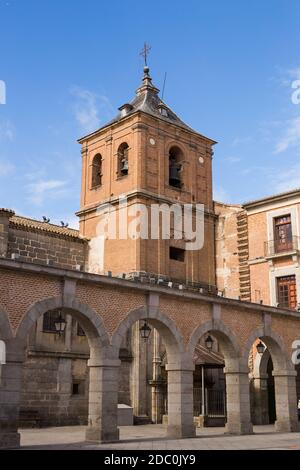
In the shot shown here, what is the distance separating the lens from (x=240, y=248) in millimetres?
29641

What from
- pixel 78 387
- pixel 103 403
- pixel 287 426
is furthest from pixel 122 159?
pixel 103 403

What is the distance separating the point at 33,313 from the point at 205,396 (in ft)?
43.6

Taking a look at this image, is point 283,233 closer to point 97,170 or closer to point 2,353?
point 97,170

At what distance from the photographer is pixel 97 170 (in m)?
31.6

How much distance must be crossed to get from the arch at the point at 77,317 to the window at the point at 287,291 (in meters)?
13.1

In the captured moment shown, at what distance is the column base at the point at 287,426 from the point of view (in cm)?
2148

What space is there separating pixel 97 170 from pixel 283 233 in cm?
1069

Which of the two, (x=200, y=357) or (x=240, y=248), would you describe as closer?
(x=200, y=357)

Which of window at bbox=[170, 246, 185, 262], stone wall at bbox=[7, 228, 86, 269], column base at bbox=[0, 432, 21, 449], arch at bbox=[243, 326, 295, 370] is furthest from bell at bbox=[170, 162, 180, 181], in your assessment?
column base at bbox=[0, 432, 21, 449]

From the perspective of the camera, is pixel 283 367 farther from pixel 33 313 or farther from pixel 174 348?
pixel 33 313

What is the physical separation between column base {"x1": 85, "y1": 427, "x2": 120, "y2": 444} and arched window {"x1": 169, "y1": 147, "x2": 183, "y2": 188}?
54.1 feet

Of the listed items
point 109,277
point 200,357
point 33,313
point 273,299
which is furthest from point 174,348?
point 273,299

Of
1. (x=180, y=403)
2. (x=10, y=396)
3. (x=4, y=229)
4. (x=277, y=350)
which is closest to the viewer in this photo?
(x=10, y=396)

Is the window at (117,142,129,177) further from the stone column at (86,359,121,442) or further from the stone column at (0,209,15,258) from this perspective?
the stone column at (86,359,121,442)
